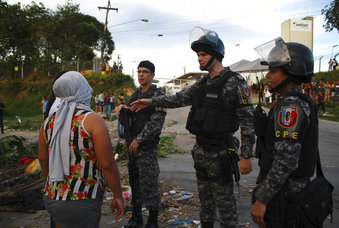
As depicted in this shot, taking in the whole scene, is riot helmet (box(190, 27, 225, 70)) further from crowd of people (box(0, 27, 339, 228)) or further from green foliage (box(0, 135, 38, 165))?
green foliage (box(0, 135, 38, 165))

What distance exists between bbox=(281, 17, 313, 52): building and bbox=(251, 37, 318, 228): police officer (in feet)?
138

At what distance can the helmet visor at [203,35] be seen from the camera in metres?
2.64

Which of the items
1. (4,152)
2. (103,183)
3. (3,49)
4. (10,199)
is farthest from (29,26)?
(103,183)

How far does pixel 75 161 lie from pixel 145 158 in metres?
1.49

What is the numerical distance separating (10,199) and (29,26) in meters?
37.4

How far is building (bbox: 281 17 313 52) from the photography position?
39312 millimetres

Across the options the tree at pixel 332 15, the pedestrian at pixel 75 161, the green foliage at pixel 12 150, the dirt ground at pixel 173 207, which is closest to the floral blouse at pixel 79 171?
the pedestrian at pixel 75 161

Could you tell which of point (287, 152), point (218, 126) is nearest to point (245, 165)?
point (218, 126)

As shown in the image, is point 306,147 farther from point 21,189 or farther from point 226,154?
point 21,189

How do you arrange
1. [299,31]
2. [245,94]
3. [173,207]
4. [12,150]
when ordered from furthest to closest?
1. [299,31]
2. [12,150]
3. [173,207]
4. [245,94]

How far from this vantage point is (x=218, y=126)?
2.45m

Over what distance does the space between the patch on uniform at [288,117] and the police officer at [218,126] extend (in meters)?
0.63

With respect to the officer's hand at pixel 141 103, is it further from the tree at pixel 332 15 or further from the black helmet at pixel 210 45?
the tree at pixel 332 15

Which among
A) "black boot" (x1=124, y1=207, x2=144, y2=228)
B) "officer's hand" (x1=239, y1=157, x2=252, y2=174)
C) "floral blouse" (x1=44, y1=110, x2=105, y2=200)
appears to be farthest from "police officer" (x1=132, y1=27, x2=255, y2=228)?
"floral blouse" (x1=44, y1=110, x2=105, y2=200)
